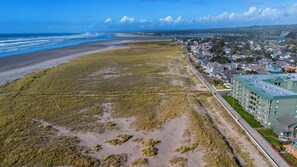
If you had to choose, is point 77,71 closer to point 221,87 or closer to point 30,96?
point 30,96

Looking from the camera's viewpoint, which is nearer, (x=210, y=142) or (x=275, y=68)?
(x=210, y=142)

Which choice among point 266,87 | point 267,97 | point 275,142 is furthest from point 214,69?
point 275,142

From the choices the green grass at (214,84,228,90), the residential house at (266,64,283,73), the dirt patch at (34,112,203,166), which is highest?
the residential house at (266,64,283,73)

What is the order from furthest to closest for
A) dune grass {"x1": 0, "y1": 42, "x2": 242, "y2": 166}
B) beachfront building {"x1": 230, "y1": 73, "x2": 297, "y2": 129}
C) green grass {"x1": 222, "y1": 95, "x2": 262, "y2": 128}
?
green grass {"x1": 222, "y1": 95, "x2": 262, "y2": 128} < beachfront building {"x1": 230, "y1": 73, "x2": 297, "y2": 129} < dune grass {"x1": 0, "y1": 42, "x2": 242, "y2": 166}

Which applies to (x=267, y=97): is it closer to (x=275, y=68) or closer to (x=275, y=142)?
(x=275, y=142)

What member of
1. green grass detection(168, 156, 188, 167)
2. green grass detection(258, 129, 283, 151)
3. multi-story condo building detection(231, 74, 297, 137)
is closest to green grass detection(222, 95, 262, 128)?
multi-story condo building detection(231, 74, 297, 137)

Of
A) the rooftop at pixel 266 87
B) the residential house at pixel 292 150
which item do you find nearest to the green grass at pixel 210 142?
the residential house at pixel 292 150

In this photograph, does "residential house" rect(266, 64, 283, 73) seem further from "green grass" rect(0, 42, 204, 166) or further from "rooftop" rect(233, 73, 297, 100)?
"green grass" rect(0, 42, 204, 166)
